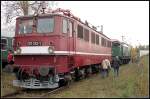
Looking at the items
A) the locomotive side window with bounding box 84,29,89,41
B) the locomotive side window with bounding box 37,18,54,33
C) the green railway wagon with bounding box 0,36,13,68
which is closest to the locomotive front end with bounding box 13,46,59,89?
the locomotive side window with bounding box 37,18,54,33

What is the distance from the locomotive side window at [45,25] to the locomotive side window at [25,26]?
Answer: 0.49m

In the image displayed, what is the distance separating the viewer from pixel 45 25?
16062 millimetres

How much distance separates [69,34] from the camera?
16625mm

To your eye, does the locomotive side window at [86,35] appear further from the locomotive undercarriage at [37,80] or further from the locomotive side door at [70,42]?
the locomotive undercarriage at [37,80]

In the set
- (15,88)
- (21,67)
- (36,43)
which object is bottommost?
(15,88)

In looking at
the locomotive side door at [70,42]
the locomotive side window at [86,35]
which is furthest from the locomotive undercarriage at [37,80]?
the locomotive side window at [86,35]

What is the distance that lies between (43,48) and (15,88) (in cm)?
290

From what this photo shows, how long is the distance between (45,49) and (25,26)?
2011mm

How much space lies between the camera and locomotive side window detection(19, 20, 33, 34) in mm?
16453

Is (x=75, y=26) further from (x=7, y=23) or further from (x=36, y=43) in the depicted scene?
(x=7, y=23)

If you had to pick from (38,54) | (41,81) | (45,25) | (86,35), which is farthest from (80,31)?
(41,81)

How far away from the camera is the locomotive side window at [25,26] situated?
54.0 feet

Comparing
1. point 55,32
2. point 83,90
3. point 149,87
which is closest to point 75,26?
point 55,32

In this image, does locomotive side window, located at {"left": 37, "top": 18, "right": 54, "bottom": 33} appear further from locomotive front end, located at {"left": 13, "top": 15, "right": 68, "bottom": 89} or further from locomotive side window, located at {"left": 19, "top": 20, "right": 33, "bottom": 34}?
locomotive side window, located at {"left": 19, "top": 20, "right": 33, "bottom": 34}
